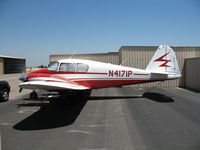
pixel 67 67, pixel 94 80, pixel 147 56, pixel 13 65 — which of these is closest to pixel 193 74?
pixel 147 56

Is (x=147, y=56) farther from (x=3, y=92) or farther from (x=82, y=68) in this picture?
(x=3, y=92)

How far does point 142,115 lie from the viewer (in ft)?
18.3

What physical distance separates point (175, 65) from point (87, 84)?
558 cm

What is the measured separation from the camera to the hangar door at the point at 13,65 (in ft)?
157

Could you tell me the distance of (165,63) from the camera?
859 centimetres

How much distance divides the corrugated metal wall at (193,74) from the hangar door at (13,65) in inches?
2038

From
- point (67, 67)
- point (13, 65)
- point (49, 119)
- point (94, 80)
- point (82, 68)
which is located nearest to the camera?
point (49, 119)

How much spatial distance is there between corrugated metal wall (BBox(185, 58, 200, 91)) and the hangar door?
5175 cm

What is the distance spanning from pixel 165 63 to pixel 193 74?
20.0 ft

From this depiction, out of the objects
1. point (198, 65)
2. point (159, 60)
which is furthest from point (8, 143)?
point (198, 65)

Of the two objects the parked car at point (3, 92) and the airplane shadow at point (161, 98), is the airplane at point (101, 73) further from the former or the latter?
the parked car at point (3, 92)

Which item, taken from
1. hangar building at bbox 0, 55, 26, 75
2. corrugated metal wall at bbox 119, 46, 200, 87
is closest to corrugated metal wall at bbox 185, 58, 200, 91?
corrugated metal wall at bbox 119, 46, 200, 87

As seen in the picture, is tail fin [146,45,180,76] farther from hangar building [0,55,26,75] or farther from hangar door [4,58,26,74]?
hangar door [4,58,26,74]

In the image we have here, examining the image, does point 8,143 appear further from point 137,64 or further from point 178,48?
point 178,48
